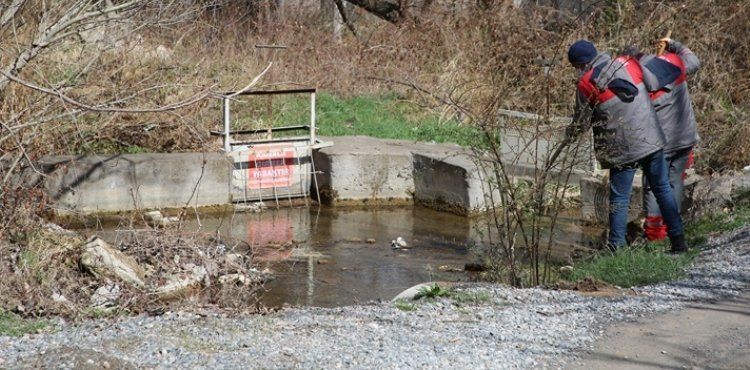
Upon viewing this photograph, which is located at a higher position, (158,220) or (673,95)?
(673,95)

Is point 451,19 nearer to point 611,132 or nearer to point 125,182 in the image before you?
point 125,182

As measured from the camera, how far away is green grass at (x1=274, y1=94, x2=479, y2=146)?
16.7 metres

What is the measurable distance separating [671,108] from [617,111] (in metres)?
1.02

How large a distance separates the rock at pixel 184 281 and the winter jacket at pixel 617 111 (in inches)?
137

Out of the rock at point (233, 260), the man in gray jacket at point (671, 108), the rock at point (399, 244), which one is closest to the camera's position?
the man in gray jacket at point (671, 108)

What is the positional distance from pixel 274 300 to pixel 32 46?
317 centimetres

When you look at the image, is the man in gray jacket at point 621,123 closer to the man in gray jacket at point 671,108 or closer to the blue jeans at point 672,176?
the man in gray jacket at point 671,108

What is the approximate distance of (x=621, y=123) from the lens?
8.52 m

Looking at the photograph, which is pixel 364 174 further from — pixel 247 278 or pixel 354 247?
pixel 247 278

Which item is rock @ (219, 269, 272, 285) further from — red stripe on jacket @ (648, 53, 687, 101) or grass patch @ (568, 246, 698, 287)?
red stripe on jacket @ (648, 53, 687, 101)

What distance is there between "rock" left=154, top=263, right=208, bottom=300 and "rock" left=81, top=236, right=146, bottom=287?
214mm

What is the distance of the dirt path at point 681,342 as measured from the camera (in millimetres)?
5738

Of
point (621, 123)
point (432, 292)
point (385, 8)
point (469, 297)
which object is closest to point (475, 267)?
point (621, 123)

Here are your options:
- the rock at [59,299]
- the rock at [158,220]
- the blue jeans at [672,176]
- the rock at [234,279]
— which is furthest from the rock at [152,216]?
the blue jeans at [672,176]
